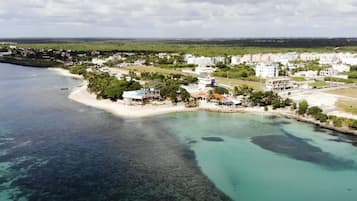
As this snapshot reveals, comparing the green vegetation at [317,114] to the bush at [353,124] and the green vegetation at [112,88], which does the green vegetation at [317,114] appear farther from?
the green vegetation at [112,88]

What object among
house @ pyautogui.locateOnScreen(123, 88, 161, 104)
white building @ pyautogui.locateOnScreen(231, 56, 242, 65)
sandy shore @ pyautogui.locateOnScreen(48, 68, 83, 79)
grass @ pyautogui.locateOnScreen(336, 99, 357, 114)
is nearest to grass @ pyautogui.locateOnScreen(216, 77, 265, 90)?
grass @ pyautogui.locateOnScreen(336, 99, 357, 114)

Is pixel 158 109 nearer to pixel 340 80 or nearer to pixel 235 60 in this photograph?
pixel 340 80

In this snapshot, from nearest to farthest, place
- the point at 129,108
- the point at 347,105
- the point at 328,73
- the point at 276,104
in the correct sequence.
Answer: the point at 276,104, the point at 129,108, the point at 347,105, the point at 328,73

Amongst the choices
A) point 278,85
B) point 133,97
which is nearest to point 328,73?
point 278,85

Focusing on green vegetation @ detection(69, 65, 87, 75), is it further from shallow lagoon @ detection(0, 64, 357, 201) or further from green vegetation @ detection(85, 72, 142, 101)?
shallow lagoon @ detection(0, 64, 357, 201)

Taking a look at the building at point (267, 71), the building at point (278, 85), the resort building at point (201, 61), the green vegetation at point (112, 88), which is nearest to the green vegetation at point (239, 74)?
the building at point (267, 71)
